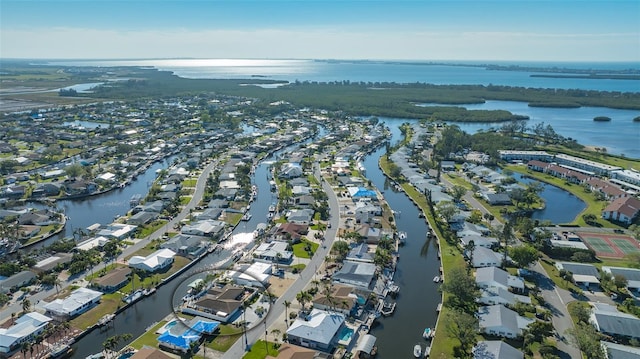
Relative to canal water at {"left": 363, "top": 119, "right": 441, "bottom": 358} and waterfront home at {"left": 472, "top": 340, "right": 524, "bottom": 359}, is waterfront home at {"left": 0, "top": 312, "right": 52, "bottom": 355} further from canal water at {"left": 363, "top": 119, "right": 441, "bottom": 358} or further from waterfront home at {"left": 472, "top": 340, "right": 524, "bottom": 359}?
waterfront home at {"left": 472, "top": 340, "right": 524, "bottom": 359}

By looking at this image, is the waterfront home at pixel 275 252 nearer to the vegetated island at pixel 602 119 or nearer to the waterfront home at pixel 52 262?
the waterfront home at pixel 52 262

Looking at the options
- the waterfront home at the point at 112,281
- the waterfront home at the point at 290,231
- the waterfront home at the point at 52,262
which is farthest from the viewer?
the waterfront home at the point at 290,231

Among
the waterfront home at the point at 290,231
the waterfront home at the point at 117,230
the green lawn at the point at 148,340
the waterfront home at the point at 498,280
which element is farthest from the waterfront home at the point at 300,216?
the green lawn at the point at 148,340

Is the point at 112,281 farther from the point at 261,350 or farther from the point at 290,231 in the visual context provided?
the point at 290,231

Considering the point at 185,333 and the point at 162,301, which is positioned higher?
the point at 185,333

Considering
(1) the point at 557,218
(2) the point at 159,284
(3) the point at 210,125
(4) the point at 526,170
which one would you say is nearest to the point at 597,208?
(1) the point at 557,218

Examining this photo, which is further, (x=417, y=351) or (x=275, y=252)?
(x=275, y=252)

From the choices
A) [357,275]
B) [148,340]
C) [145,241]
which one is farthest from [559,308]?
[145,241]
